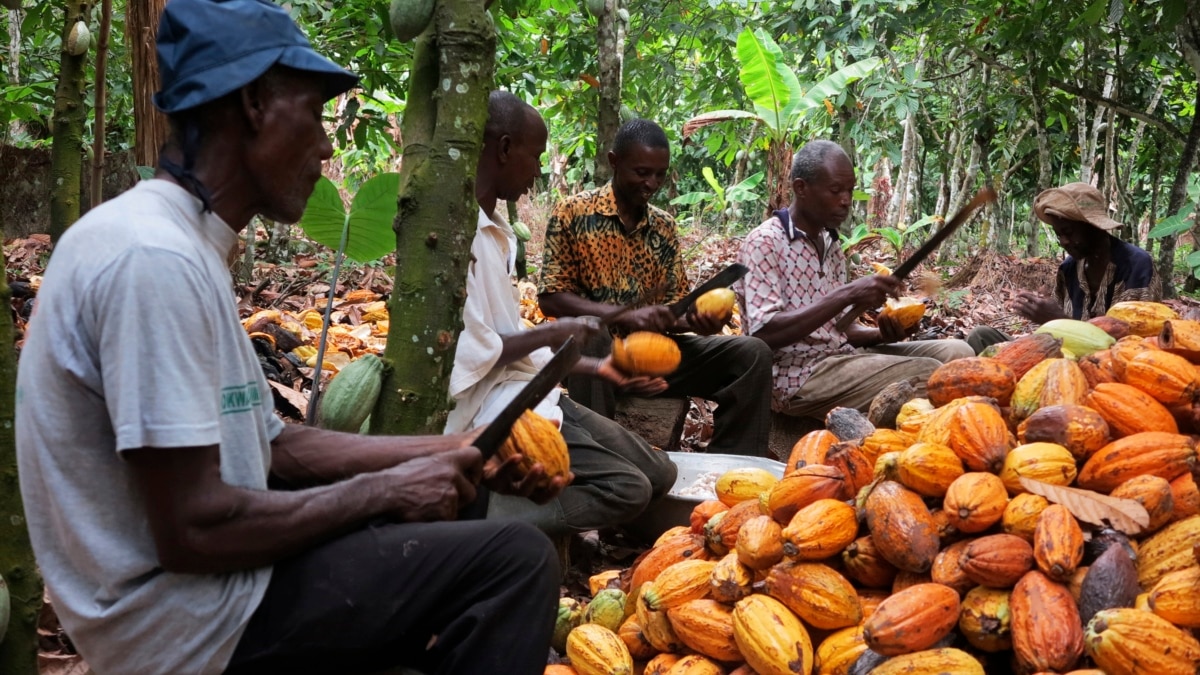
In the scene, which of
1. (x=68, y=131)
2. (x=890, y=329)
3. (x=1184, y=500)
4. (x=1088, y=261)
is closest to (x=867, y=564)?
(x=1184, y=500)

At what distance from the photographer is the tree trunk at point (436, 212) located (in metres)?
1.97

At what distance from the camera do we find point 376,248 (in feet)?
10.6

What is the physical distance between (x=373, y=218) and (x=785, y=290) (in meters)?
2.14

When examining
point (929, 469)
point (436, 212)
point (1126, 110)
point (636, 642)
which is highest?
point (1126, 110)

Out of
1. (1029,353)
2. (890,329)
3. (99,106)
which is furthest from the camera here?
(890,329)

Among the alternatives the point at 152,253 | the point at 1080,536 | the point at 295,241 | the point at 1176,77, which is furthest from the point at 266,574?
the point at 1176,77

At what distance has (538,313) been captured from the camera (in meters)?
6.46

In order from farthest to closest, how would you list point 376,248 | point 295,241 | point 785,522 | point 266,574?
1. point 295,241
2. point 376,248
3. point 785,522
4. point 266,574

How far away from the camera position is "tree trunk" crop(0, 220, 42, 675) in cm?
206

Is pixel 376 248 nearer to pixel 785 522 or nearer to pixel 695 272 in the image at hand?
pixel 785 522

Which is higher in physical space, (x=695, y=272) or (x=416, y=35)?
(x=416, y=35)

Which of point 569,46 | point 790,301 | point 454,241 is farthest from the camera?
point 569,46

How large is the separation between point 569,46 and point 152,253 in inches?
214

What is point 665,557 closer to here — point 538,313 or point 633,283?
point 633,283
